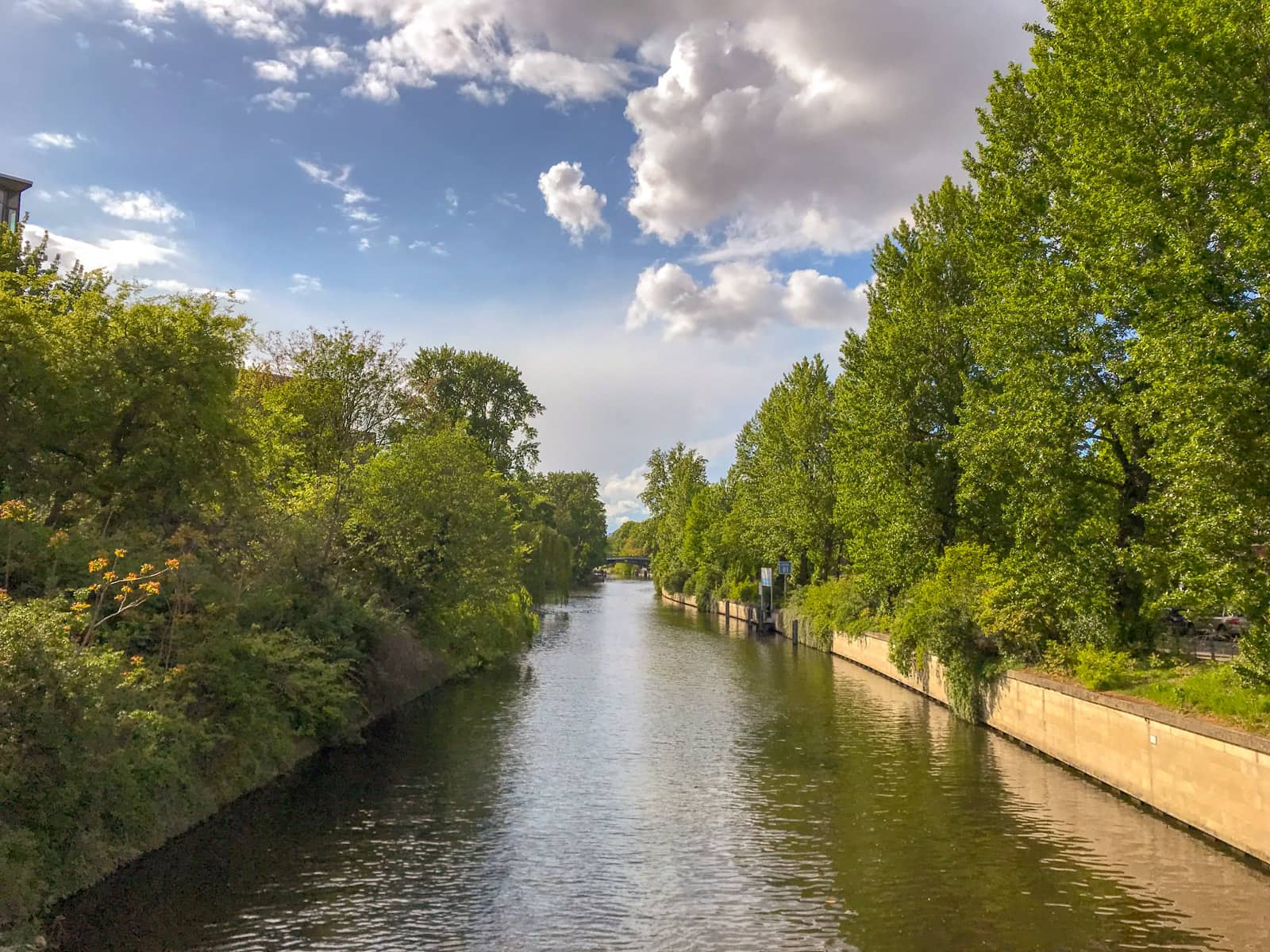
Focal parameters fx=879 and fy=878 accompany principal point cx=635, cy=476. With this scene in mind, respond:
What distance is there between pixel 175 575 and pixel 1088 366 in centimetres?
2249

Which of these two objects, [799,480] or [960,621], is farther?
[799,480]

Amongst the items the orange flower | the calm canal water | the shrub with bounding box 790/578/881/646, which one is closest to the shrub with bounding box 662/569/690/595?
the shrub with bounding box 790/578/881/646

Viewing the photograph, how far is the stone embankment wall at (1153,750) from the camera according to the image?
14773 mm

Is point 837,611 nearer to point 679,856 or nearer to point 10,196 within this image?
point 679,856

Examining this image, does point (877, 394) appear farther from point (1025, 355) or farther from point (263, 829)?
point (263, 829)

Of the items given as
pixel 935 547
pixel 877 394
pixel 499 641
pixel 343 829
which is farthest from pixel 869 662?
pixel 343 829

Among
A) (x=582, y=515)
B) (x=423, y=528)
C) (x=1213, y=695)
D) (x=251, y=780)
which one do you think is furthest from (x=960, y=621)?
(x=582, y=515)

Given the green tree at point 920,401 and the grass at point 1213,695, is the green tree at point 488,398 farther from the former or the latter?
the grass at point 1213,695

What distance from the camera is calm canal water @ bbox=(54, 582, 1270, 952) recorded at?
1243 centimetres

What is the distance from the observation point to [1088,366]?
2281cm

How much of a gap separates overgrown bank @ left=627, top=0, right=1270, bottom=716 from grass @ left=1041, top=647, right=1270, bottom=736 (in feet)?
1.68

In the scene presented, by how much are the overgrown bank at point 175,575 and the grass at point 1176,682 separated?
736 inches

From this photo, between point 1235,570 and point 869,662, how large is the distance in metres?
29.3

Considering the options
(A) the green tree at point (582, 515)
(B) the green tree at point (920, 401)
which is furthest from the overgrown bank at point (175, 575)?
(A) the green tree at point (582, 515)
